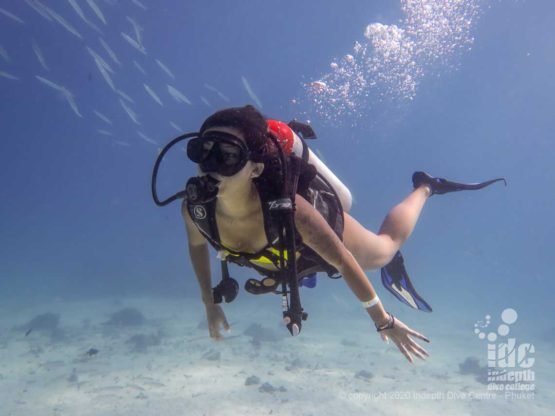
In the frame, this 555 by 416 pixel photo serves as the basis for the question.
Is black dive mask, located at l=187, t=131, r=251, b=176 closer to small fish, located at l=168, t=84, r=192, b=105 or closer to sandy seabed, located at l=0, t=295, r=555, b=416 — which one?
sandy seabed, located at l=0, t=295, r=555, b=416

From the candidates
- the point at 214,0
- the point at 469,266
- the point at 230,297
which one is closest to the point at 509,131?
the point at 469,266

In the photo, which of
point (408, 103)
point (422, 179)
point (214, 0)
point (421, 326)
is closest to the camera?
point (422, 179)

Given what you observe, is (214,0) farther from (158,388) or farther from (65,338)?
(158,388)

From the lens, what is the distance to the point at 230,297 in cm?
434

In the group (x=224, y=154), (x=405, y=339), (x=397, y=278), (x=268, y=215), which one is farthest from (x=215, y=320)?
(x=397, y=278)

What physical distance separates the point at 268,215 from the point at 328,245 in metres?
0.55

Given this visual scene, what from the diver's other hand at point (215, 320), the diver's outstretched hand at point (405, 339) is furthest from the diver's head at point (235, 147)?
the diver's other hand at point (215, 320)

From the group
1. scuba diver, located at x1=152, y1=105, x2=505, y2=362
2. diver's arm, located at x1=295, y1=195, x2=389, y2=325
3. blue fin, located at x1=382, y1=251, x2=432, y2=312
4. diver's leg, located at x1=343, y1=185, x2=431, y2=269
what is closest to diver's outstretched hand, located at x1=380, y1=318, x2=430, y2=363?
scuba diver, located at x1=152, y1=105, x2=505, y2=362

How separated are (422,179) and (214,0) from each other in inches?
1563

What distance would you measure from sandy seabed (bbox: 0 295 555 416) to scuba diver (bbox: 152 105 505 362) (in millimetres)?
6196

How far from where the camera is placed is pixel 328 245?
3.31m

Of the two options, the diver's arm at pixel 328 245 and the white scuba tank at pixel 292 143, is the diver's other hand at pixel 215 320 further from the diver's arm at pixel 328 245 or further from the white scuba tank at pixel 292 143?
the white scuba tank at pixel 292 143

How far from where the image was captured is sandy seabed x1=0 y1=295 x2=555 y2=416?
965 centimetres

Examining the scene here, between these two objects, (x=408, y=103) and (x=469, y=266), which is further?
(x=469, y=266)
